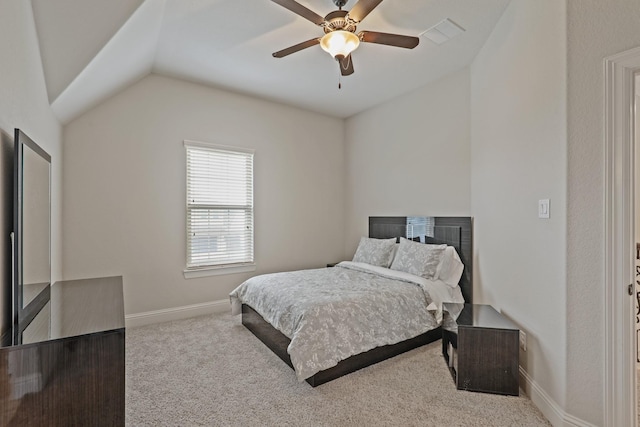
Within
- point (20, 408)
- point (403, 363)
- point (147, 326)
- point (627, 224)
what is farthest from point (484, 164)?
point (147, 326)

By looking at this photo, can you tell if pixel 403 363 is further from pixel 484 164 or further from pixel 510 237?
pixel 484 164

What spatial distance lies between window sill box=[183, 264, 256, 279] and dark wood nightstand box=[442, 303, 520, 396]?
2.76 meters

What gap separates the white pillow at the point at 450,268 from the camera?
128 inches

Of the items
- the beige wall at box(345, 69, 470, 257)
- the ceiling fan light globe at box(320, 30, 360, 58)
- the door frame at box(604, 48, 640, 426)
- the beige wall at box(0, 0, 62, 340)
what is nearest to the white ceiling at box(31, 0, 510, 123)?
the beige wall at box(0, 0, 62, 340)

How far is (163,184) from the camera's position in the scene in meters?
3.63

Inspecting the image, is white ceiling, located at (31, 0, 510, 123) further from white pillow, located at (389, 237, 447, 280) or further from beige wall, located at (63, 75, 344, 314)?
white pillow, located at (389, 237, 447, 280)

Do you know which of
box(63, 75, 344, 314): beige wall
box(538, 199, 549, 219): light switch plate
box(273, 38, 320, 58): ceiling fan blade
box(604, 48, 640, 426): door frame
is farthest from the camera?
box(63, 75, 344, 314): beige wall

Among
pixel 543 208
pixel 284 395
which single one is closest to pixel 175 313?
pixel 284 395

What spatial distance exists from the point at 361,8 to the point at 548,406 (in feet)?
9.03

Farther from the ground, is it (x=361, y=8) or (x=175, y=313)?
(x=361, y=8)

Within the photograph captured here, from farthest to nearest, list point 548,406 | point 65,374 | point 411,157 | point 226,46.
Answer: point 411,157 < point 226,46 < point 548,406 < point 65,374

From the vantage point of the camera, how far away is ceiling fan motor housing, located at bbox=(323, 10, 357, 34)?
2057mm

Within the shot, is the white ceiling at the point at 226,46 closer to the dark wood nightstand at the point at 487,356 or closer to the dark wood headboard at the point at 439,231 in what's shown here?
the dark wood headboard at the point at 439,231

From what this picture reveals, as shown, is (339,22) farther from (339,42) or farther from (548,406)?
(548,406)
